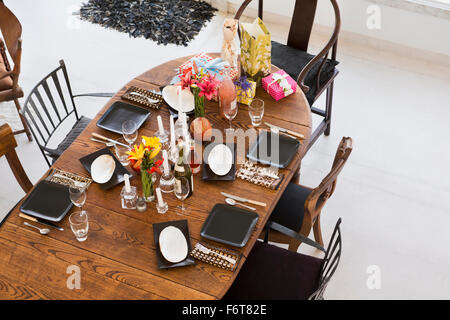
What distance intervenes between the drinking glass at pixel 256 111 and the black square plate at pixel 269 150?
69 millimetres

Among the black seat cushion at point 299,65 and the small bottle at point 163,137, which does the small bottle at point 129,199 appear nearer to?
the small bottle at point 163,137

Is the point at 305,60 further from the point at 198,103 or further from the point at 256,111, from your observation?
the point at 198,103

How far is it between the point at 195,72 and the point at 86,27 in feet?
7.55

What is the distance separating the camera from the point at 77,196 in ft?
6.82

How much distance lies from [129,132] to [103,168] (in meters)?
0.20

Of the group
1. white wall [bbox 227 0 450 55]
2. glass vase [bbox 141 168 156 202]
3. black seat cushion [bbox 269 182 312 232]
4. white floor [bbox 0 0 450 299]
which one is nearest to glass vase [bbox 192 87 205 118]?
glass vase [bbox 141 168 156 202]

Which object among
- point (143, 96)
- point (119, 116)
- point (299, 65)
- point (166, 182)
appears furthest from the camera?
point (299, 65)

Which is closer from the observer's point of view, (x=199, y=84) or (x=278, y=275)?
(x=278, y=275)

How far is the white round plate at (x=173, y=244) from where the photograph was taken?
1.98 meters

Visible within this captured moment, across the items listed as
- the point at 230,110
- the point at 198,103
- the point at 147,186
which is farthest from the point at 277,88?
the point at 147,186

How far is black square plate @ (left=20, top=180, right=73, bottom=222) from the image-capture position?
2.13 meters

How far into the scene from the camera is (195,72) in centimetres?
249
